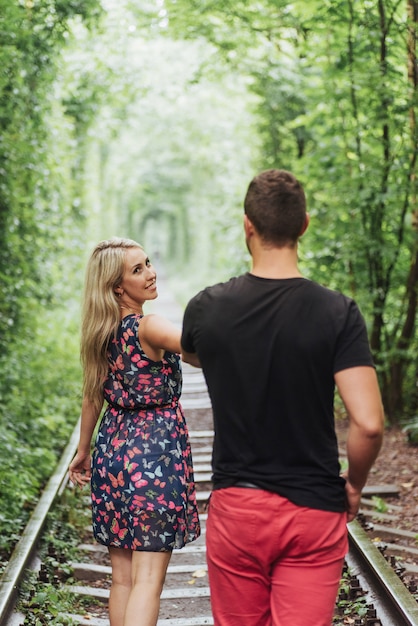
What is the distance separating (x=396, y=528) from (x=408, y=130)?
445 centimetres

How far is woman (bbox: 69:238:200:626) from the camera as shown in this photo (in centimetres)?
332

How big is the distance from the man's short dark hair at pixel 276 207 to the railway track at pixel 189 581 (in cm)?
239

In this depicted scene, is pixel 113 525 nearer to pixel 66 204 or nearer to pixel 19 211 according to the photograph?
pixel 19 211

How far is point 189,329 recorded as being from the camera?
2596mm

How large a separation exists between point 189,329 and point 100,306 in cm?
89

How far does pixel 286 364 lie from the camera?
94.7 inches

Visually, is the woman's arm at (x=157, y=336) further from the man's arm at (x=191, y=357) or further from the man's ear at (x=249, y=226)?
the man's ear at (x=249, y=226)

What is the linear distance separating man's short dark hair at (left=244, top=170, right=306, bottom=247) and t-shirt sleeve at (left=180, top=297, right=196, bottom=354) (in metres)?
0.32

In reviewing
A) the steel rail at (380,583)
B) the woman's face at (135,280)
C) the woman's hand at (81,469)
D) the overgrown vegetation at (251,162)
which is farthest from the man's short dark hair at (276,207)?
the overgrown vegetation at (251,162)

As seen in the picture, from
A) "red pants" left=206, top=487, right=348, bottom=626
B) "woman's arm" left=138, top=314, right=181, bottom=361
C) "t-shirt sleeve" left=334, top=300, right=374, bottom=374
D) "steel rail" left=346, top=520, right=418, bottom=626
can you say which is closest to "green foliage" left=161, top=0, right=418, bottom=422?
"steel rail" left=346, top=520, right=418, bottom=626

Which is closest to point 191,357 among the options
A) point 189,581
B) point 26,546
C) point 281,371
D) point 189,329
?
point 189,329

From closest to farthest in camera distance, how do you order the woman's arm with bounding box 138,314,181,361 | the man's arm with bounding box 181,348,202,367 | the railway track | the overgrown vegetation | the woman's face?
the man's arm with bounding box 181,348,202,367 < the woman's arm with bounding box 138,314,181,361 < the woman's face < the railway track < the overgrown vegetation

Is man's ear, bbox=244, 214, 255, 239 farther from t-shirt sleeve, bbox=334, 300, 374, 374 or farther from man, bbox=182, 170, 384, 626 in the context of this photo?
t-shirt sleeve, bbox=334, 300, 374, 374

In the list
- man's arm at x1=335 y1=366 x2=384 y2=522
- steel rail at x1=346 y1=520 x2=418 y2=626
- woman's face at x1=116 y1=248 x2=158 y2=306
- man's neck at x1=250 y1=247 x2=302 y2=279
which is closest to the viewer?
man's arm at x1=335 y1=366 x2=384 y2=522
